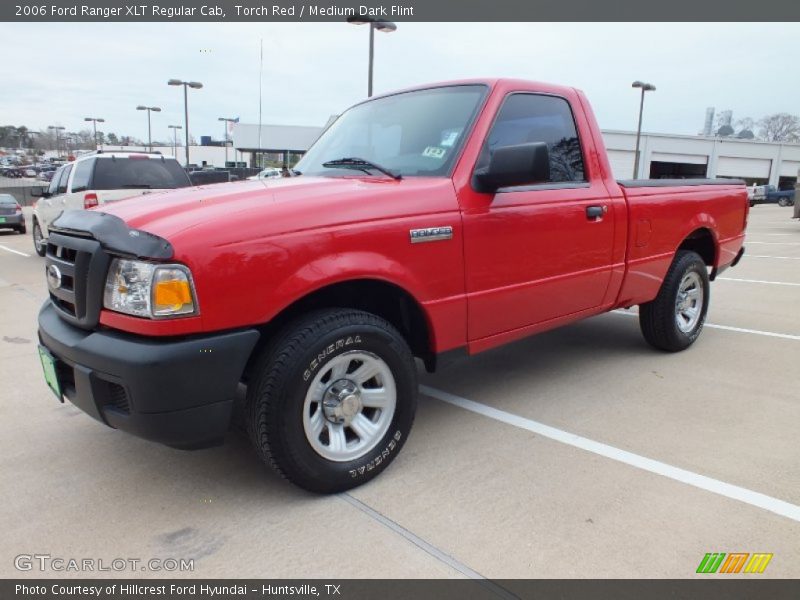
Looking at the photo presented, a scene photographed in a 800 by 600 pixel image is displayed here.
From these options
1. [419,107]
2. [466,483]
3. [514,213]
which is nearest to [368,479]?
[466,483]

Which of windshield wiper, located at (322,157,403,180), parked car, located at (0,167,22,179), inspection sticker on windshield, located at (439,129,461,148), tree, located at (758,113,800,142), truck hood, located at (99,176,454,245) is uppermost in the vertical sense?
tree, located at (758,113,800,142)

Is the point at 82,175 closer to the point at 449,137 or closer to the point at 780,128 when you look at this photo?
the point at 449,137

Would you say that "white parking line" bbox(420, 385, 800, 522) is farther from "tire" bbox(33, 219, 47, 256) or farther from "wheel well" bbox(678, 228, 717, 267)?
"tire" bbox(33, 219, 47, 256)

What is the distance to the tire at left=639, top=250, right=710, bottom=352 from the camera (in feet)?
15.7

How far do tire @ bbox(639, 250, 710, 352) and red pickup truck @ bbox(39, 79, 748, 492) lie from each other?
0.73 meters

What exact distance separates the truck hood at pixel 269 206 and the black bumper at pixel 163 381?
433mm

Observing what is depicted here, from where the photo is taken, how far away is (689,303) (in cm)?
518

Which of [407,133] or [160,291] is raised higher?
[407,133]

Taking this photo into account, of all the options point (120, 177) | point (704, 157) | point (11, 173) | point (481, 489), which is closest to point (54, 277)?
point (481, 489)

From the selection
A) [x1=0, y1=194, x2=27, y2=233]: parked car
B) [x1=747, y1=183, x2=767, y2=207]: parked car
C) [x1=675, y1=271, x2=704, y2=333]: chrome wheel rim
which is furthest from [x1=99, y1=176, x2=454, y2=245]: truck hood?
[x1=747, y1=183, x2=767, y2=207]: parked car

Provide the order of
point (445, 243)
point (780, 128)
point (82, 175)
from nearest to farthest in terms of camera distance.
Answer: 1. point (445, 243)
2. point (82, 175)
3. point (780, 128)

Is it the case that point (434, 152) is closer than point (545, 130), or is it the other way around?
point (434, 152)

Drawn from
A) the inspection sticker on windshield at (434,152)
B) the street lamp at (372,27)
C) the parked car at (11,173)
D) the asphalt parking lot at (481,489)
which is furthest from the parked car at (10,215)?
the parked car at (11,173)

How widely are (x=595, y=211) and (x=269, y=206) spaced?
2278 millimetres
